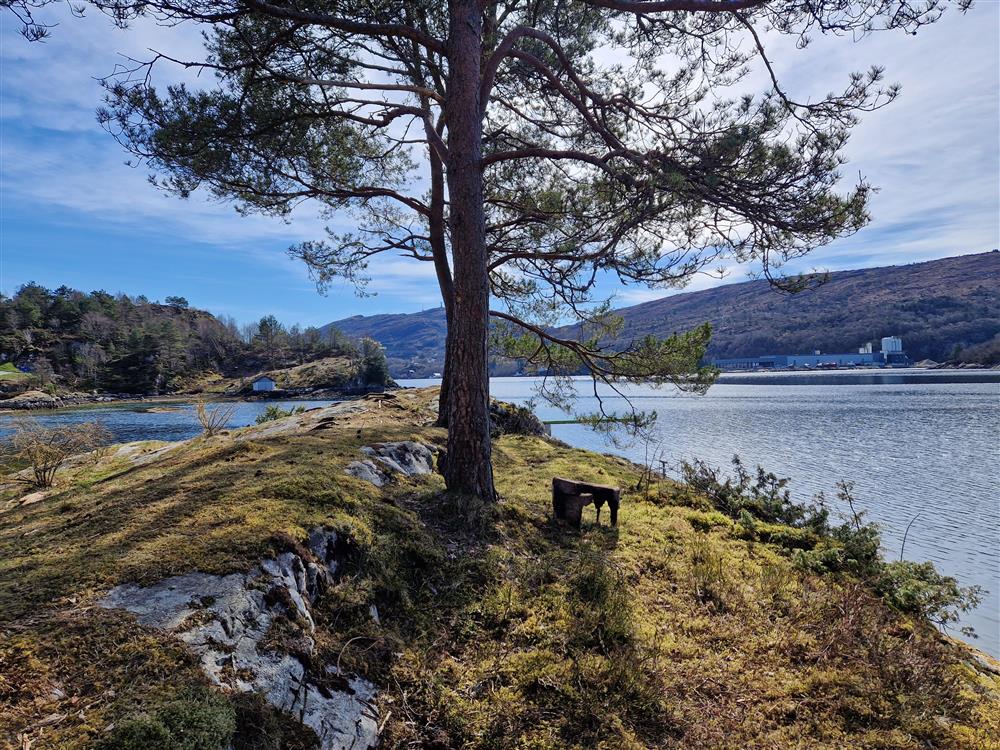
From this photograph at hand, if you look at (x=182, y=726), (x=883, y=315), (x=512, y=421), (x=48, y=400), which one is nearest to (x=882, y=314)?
(x=883, y=315)

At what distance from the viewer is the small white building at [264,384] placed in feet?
261

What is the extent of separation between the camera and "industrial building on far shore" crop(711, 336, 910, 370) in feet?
283

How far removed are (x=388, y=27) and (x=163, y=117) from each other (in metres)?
3.16

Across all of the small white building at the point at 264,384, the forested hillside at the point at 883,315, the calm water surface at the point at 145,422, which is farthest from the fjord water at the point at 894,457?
the small white building at the point at 264,384

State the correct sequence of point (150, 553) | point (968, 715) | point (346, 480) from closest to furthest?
point (150, 553), point (968, 715), point (346, 480)

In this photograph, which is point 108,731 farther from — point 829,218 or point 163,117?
point 829,218

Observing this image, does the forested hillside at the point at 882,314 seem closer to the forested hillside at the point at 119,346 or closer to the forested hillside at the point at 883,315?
the forested hillside at the point at 883,315

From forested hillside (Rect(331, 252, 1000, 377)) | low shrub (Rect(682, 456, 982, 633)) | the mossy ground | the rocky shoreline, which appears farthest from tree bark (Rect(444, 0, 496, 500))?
forested hillside (Rect(331, 252, 1000, 377))

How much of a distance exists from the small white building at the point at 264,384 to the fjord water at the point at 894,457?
2534 inches

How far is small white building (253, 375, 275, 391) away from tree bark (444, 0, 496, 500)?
8045 cm

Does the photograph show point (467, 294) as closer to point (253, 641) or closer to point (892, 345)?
point (253, 641)

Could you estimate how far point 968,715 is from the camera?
3234mm

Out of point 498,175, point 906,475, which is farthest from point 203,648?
point 906,475

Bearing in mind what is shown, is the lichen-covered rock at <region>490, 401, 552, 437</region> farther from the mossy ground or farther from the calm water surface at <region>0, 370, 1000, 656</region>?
the mossy ground
